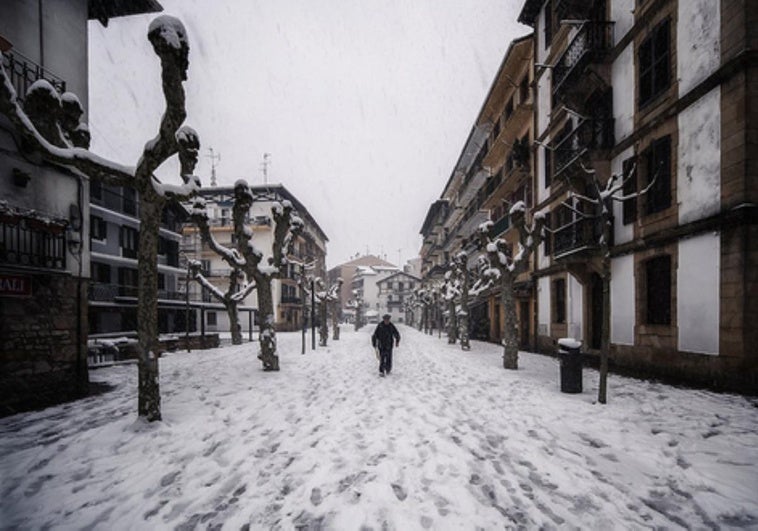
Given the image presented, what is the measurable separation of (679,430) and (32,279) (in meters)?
12.0

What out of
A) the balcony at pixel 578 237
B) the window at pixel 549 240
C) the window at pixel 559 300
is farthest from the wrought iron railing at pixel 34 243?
the window at pixel 549 240

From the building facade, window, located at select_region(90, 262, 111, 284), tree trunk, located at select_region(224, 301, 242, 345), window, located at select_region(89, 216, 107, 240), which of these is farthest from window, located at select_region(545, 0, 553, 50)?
window, located at select_region(90, 262, 111, 284)

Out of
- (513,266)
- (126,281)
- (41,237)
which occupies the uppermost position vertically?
(41,237)

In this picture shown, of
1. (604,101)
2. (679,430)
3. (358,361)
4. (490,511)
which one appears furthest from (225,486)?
(604,101)

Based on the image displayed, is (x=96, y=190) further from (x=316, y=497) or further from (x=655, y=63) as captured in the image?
(x=655, y=63)

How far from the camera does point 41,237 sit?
24.5ft

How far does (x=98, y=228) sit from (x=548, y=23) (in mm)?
28541

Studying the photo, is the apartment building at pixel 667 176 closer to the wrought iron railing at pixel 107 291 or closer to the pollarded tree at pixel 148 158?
the pollarded tree at pixel 148 158

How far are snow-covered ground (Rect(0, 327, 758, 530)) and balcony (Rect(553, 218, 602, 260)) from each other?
5179 millimetres

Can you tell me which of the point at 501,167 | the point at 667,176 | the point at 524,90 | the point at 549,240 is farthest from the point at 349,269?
the point at 667,176

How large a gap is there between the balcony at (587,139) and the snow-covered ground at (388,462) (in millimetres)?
7850

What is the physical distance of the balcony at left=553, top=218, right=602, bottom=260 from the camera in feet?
37.7

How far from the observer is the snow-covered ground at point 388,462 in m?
3.25

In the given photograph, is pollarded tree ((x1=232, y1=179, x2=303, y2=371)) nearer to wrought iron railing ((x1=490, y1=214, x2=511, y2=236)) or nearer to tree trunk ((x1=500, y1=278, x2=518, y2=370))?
tree trunk ((x1=500, y1=278, x2=518, y2=370))
